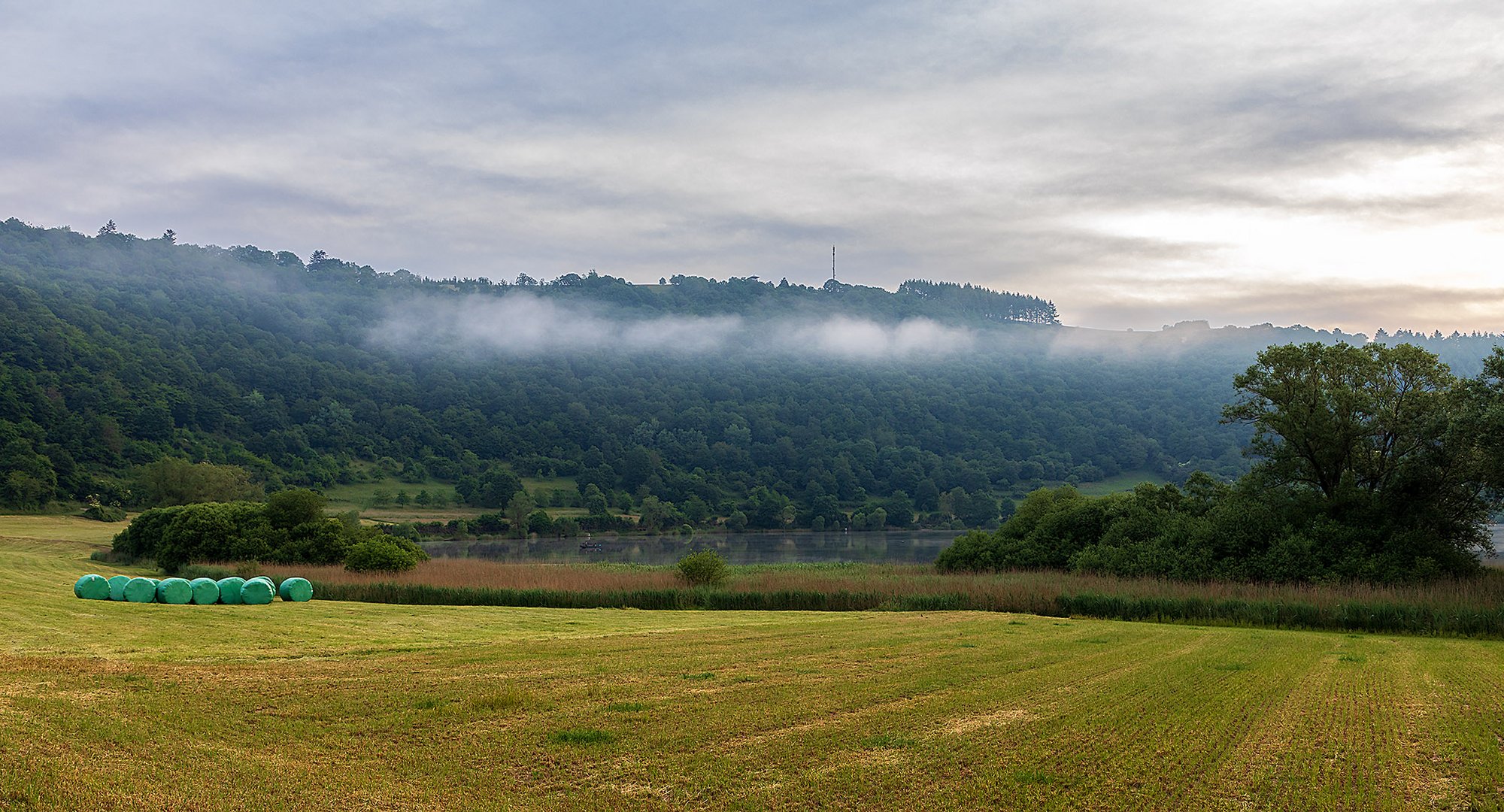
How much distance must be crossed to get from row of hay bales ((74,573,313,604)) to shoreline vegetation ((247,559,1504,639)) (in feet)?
19.7

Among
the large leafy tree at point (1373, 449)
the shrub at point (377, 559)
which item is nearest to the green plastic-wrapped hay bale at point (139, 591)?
the shrub at point (377, 559)

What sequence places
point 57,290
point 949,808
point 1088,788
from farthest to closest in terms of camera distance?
point 57,290, point 1088,788, point 949,808

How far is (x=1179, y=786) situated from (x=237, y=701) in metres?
8.66

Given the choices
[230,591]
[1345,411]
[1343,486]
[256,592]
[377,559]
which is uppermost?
[1345,411]

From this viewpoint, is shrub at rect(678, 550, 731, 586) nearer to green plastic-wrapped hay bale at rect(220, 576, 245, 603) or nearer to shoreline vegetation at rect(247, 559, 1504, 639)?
shoreline vegetation at rect(247, 559, 1504, 639)

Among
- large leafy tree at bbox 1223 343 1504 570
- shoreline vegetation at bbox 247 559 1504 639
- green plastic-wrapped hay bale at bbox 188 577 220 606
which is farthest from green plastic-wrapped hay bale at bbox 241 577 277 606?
large leafy tree at bbox 1223 343 1504 570

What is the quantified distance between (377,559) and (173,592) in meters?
12.1

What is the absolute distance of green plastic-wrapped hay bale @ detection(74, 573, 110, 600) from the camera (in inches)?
849

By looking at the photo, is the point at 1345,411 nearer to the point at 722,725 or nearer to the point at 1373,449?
the point at 1373,449

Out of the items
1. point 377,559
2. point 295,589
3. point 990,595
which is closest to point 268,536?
point 377,559

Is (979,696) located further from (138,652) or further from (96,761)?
(138,652)

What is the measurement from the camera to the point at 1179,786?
7422 millimetres

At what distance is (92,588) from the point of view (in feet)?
71.1

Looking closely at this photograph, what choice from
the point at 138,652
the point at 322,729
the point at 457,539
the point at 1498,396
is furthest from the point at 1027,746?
the point at 457,539
